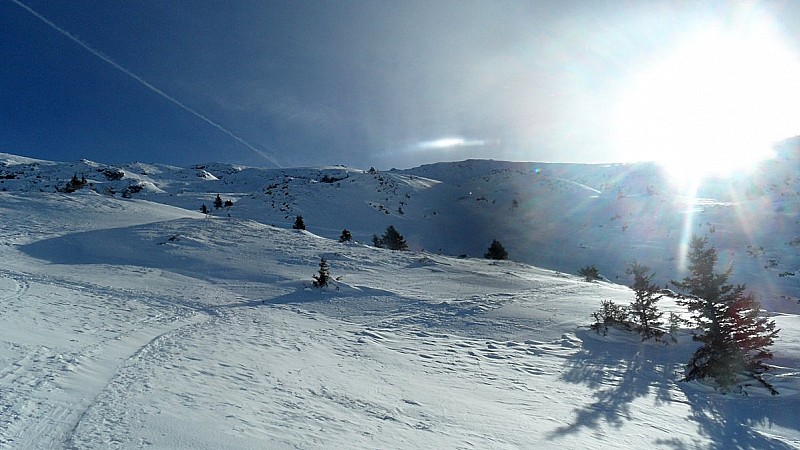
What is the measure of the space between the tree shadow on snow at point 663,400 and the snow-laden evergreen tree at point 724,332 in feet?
1.18

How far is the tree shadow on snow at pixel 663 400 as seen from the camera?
231 inches

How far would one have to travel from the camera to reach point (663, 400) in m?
7.14

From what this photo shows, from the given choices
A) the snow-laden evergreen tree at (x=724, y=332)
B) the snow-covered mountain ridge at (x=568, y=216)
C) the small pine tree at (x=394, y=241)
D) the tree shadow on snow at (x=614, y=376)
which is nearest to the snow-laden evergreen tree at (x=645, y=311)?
the tree shadow on snow at (x=614, y=376)

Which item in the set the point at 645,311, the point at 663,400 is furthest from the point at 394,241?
the point at 663,400

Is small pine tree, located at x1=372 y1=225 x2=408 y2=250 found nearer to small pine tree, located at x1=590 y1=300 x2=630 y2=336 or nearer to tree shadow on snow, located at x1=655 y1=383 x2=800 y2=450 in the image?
small pine tree, located at x1=590 y1=300 x2=630 y2=336

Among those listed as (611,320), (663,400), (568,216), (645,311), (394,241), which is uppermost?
(568,216)

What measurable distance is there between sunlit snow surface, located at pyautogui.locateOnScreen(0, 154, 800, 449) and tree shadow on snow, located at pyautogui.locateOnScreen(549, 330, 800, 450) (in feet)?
0.13

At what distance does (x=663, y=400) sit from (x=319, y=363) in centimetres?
571

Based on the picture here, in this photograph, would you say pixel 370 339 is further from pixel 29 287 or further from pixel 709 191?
pixel 709 191

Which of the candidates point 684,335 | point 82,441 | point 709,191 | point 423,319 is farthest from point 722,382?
point 709,191

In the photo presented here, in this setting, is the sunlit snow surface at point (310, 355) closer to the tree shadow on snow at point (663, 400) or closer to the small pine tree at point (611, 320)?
the tree shadow on snow at point (663, 400)

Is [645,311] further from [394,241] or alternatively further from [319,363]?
[394,241]

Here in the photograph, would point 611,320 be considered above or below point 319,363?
above

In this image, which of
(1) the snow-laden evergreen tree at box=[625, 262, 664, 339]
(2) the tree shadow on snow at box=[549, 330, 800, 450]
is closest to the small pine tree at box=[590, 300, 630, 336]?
(1) the snow-laden evergreen tree at box=[625, 262, 664, 339]
